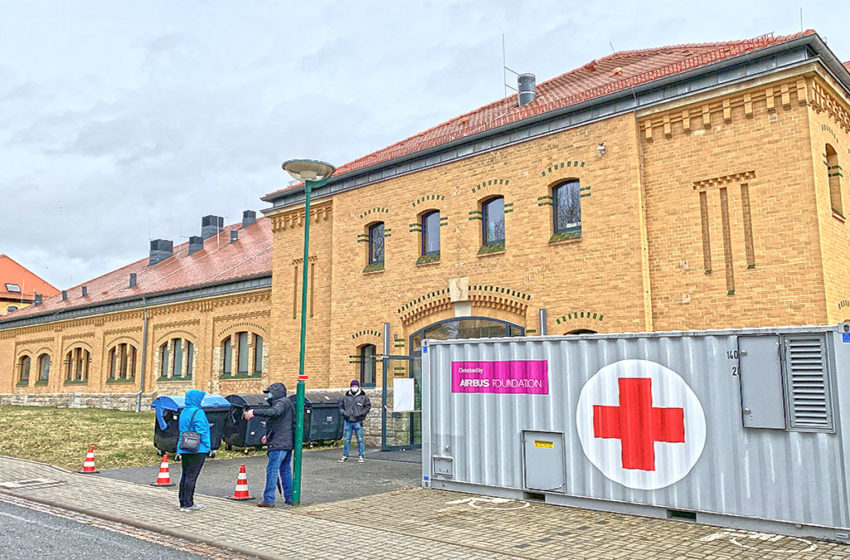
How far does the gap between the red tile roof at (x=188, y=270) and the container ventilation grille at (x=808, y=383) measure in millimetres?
20208

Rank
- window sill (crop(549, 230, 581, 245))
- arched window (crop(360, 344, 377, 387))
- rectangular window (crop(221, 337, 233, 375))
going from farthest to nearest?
rectangular window (crop(221, 337, 233, 375))
arched window (crop(360, 344, 377, 387))
window sill (crop(549, 230, 581, 245))

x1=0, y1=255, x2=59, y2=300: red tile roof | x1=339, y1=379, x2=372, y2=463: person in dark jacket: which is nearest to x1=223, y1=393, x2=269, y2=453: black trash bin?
x1=339, y1=379, x2=372, y2=463: person in dark jacket

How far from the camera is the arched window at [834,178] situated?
13.5 metres

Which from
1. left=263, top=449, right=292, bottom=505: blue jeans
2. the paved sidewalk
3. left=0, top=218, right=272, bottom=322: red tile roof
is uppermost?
left=0, top=218, right=272, bottom=322: red tile roof

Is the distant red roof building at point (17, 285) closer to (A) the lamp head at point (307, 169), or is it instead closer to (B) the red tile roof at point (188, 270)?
(B) the red tile roof at point (188, 270)

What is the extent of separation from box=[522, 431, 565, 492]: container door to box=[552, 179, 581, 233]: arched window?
670 centimetres

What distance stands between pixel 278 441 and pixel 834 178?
1183 centimetres

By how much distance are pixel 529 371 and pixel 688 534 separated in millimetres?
3146

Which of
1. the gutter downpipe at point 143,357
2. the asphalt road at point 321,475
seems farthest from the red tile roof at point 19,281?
the asphalt road at point 321,475

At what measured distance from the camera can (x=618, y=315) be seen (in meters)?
14.2

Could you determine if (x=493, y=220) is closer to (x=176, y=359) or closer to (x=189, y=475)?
(x=189, y=475)

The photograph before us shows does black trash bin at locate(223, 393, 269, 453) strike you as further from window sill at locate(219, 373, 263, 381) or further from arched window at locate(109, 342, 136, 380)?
arched window at locate(109, 342, 136, 380)

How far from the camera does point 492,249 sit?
16.8 metres

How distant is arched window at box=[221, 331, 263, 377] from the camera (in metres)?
26.2
